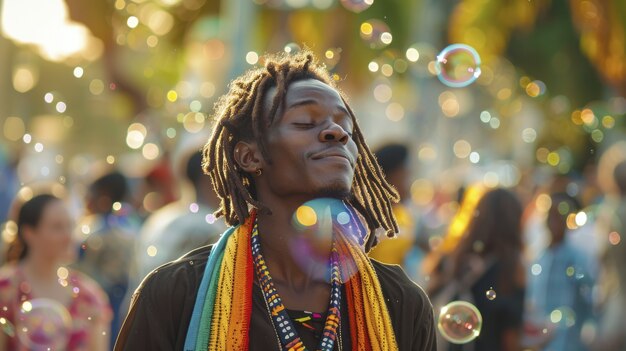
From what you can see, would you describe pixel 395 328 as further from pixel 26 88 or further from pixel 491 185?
pixel 26 88

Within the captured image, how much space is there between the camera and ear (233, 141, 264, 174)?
362 centimetres

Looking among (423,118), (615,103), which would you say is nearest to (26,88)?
(423,118)

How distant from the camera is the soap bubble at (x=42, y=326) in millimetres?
5504

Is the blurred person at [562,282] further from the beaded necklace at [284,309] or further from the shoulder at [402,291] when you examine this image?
the beaded necklace at [284,309]

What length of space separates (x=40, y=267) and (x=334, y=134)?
3300 millimetres

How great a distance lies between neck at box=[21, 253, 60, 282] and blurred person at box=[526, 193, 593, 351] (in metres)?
2.74

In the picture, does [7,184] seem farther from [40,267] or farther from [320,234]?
[320,234]

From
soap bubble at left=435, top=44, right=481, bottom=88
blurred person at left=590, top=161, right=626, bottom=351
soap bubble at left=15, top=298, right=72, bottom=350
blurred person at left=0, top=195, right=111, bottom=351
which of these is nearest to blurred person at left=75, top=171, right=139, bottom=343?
blurred person at left=0, top=195, right=111, bottom=351

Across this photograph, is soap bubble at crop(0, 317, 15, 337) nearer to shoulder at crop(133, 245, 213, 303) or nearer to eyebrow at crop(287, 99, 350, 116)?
shoulder at crop(133, 245, 213, 303)

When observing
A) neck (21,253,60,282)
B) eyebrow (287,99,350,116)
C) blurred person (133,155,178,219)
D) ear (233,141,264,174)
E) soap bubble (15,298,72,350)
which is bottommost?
soap bubble (15,298,72,350)

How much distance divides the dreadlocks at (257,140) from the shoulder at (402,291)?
0.44 ft

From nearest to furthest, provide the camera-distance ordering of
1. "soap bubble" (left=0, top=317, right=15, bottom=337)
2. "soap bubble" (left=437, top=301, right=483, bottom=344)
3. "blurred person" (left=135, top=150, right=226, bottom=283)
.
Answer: "soap bubble" (left=437, top=301, right=483, bottom=344) < "soap bubble" (left=0, top=317, right=15, bottom=337) < "blurred person" (left=135, top=150, right=226, bottom=283)

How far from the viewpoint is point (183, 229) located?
633 centimetres

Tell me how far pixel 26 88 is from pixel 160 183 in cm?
2306
